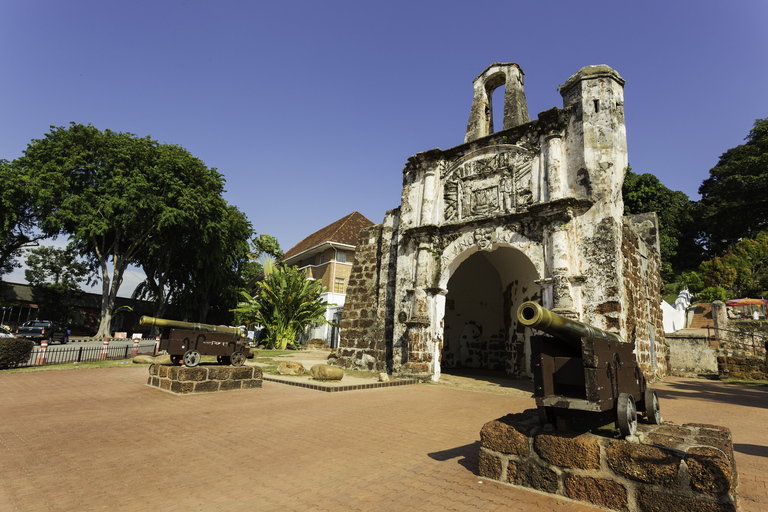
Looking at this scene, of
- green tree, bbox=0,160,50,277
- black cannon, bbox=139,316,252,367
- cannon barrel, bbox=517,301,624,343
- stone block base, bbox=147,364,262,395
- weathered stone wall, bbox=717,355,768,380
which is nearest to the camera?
cannon barrel, bbox=517,301,624,343

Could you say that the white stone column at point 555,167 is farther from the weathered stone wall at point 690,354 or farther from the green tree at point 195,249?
the green tree at point 195,249

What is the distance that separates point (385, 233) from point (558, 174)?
225 inches

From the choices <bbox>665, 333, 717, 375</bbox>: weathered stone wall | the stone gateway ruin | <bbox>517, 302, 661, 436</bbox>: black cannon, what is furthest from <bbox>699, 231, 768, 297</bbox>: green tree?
<bbox>517, 302, 661, 436</bbox>: black cannon

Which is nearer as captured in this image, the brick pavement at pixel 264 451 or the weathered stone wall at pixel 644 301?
the brick pavement at pixel 264 451

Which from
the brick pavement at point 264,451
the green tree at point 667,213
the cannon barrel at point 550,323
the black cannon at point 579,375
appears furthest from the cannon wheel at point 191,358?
the green tree at point 667,213

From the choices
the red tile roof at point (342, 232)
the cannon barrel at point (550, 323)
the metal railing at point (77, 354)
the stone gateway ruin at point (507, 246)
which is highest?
the red tile roof at point (342, 232)

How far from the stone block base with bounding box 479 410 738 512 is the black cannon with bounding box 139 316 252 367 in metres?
7.22

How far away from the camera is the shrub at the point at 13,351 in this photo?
1090cm

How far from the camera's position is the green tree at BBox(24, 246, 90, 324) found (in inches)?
1339

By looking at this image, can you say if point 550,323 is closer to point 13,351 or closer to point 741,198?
point 13,351

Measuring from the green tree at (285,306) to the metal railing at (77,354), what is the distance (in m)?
6.65

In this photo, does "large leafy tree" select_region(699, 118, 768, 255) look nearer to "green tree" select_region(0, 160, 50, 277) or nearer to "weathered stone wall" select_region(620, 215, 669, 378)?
"weathered stone wall" select_region(620, 215, 669, 378)

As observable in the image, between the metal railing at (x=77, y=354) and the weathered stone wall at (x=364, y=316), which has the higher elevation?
the weathered stone wall at (x=364, y=316)

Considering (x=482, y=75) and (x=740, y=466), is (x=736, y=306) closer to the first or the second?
(x=482, y=75)
